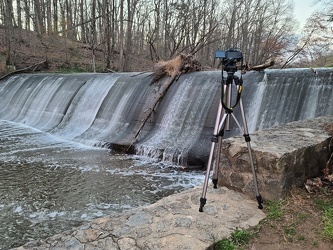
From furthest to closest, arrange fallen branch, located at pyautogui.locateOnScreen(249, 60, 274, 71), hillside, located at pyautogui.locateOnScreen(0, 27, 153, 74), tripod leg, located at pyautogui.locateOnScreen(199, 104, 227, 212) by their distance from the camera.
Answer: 1. hillside, located at pyautogui.locateOnScreen(0, 27, 153, 74)
2. fallen branch, located at pyautogui.locateOnScreen(249, 60, 274, 71)
3. tripod leg, located at pyautogui.locateOnScreen(199, 104, 227, 212)

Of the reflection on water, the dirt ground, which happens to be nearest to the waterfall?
the reflection on water

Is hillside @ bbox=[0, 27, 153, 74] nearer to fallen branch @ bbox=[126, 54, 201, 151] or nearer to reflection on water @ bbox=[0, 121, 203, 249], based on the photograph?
fallen branch @ bbox=[126, 54, 201, 151]

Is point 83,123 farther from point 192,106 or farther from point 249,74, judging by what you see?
point 249,74

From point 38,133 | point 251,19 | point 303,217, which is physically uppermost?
point 251,19

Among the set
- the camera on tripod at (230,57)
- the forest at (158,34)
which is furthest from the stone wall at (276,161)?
the forest at (158,34)

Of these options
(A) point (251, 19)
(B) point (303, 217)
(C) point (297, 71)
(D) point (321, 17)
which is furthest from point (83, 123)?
(A) point (251, 19)

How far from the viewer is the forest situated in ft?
56.3

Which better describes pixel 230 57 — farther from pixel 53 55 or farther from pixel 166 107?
pixel 53 55

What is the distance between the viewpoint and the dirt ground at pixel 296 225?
84.4 inches

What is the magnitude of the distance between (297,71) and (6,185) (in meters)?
5.84

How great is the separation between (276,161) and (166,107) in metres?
5.19

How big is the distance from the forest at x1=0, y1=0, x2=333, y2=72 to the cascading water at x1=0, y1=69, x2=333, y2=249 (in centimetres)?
503

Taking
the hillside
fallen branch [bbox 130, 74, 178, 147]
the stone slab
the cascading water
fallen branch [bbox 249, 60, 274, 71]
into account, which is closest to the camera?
the stone slab

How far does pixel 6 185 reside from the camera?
4809mm
